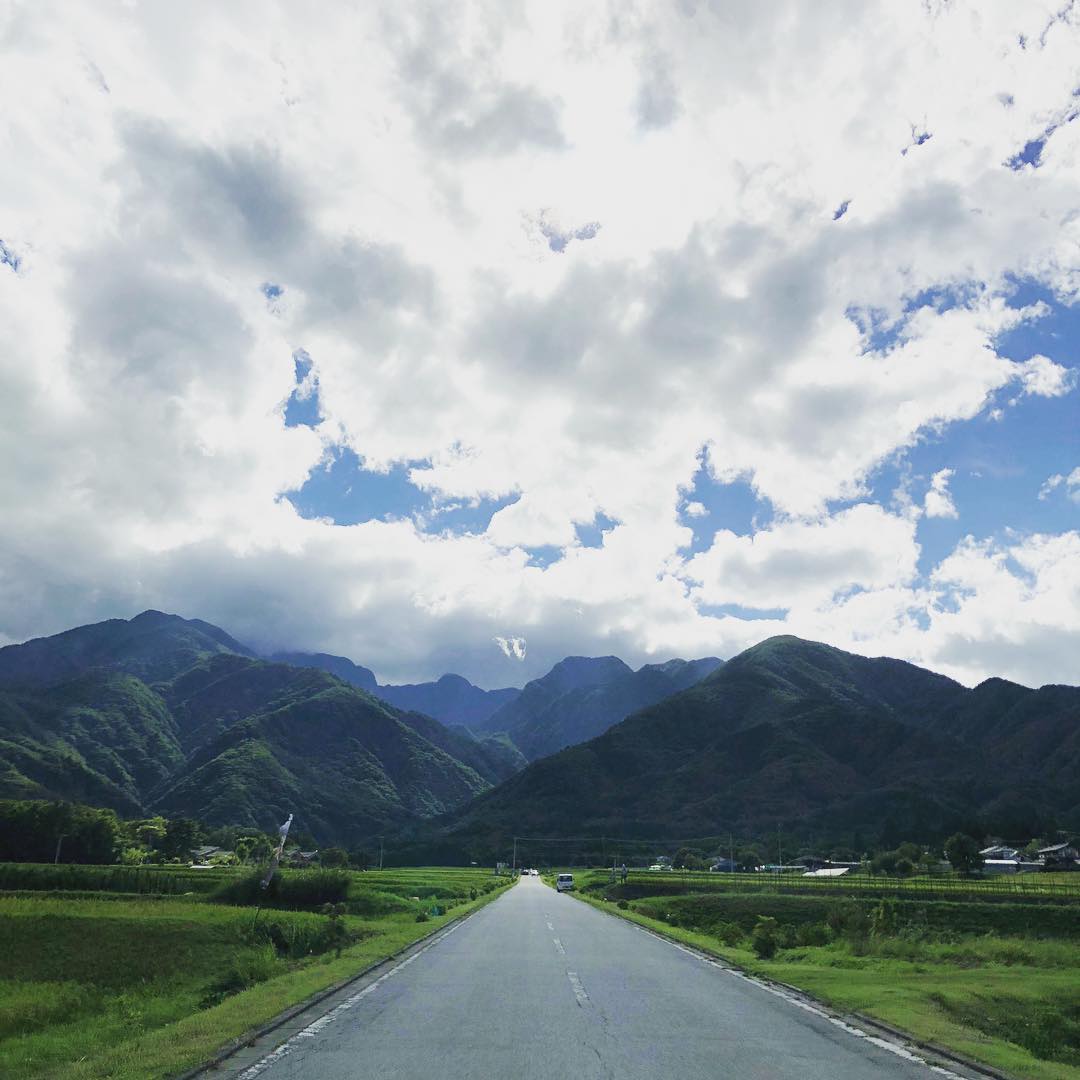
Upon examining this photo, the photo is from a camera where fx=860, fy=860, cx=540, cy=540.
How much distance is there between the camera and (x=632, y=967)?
68.2 feet

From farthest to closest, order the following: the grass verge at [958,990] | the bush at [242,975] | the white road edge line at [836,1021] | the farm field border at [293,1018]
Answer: the bush at [242,975] < the grass verge at [958,990] < the white road edge line at [836,1021] < the farm field border at [293,1018]

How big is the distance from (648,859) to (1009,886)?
117 metres

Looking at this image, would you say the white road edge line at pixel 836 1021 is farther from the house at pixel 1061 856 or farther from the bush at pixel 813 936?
the house at pixel 1061 856

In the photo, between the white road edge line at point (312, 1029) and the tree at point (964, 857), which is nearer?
the white road edge line at point (312, 1029)

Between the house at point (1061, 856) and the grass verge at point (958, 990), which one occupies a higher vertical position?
the grass verge at point (958, 990)

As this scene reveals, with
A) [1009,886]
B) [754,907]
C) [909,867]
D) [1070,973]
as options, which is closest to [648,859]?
[909,867]

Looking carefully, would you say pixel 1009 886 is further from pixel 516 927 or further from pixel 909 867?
pixel 516 927

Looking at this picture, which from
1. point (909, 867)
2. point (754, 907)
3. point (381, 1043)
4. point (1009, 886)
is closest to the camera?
point (381, 1043)

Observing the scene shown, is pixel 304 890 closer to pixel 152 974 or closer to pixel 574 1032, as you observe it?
pixel 152 974

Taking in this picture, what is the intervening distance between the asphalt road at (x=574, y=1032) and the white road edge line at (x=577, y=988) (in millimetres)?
36

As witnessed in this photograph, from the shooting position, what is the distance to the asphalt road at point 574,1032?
9992 mm

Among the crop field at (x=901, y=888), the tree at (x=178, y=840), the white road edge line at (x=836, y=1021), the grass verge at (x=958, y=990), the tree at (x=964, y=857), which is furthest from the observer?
the tree at (x=178, y=840)

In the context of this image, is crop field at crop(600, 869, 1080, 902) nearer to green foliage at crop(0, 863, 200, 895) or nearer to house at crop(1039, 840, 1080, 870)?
house at crop(1039, 840, 1080, 870)

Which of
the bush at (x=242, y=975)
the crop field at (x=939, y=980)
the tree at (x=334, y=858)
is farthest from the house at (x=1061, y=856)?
the bush at (x=242, y=975)
